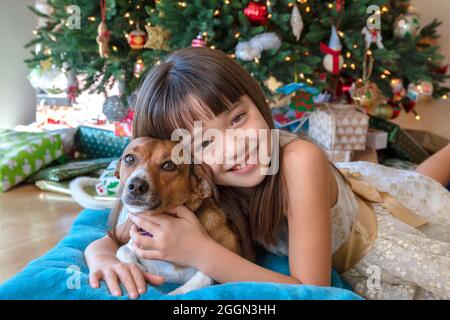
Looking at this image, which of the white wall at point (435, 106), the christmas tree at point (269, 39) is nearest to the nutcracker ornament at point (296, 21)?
the christmas tree at point (269, 39)

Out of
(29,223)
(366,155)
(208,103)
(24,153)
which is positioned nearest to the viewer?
(208,103)

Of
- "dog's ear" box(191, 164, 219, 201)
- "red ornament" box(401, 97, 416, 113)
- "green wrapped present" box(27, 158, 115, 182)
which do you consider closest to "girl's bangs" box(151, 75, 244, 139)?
"dog's ear" box(191, 164, 219, 201)

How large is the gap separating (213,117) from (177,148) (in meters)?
0.11

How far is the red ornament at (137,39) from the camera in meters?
2.97

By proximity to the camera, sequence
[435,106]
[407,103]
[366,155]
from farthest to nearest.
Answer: [435,106], [407,103], [366,155]

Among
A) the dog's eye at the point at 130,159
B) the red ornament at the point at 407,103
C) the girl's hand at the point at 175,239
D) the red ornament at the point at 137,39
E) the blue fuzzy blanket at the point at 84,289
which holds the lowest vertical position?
the blue fuzzy blanket at the point at 84,289

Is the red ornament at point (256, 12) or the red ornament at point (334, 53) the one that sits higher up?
the red ornament at point (256, 12)

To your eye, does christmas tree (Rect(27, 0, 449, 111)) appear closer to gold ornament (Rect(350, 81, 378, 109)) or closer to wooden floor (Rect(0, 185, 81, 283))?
gold ornament (Rect(350, 81, 378, 109))

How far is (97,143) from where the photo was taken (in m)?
3.63

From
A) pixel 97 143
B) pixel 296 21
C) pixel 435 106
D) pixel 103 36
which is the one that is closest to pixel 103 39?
pixel 103 36

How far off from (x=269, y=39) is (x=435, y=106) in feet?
6.76

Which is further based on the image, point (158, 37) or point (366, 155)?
point (366, 155)

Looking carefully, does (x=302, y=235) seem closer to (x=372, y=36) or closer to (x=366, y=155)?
(x=372, y=36)

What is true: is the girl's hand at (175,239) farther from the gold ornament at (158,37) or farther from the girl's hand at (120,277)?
the gold ornament at (158,37)
